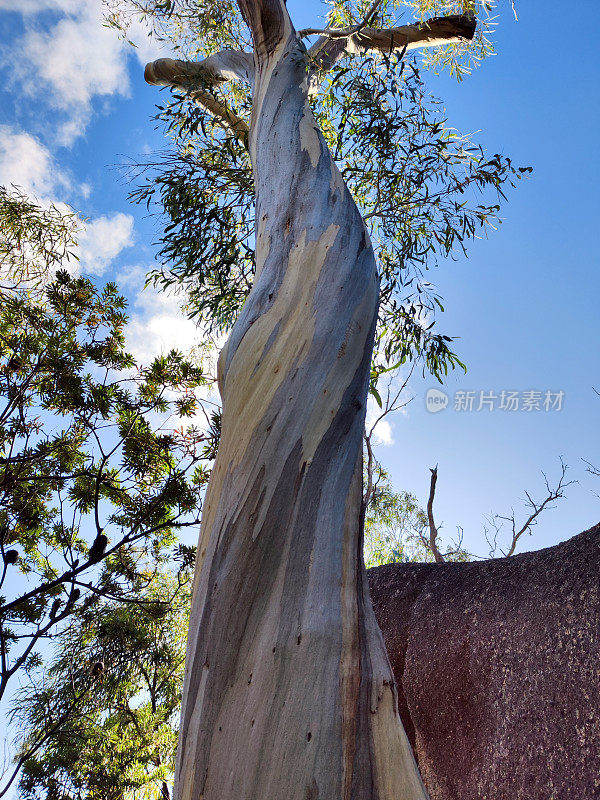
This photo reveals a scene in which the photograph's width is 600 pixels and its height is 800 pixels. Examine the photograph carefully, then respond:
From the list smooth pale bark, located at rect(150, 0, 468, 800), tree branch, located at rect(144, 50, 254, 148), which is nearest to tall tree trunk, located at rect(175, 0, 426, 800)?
smooth pale bark, located at rect(150, 0, 468, 800)

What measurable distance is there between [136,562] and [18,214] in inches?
106

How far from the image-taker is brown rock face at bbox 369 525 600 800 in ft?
4.49

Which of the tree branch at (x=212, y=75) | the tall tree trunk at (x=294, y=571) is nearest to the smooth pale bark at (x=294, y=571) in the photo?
the tall tree trunk at (x=294, y=571)

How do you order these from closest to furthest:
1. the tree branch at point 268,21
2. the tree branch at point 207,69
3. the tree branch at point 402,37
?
the tree branch at point 268,21 < the tree branch at point 207,69 < the tree branch at point 402,37

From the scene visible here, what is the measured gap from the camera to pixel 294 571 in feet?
3.70

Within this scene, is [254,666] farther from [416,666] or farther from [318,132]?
[318,132]

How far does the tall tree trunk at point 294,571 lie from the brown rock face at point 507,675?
1.79 ft

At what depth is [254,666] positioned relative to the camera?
1.03m

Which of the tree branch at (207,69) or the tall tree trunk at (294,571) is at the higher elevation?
the tree branch at (207,69)

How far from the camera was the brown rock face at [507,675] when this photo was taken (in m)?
1.37

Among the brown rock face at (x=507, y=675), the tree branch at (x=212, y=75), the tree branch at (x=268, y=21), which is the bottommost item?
Answer: the brown rock face at (x=507, y=675)

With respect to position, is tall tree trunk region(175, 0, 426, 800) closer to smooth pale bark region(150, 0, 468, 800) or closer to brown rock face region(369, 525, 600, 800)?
smooth pale bark region(150, 0, 468, 800)

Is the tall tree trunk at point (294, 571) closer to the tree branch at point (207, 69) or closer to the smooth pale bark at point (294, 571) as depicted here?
the smooth pale bark at point (294, 571)

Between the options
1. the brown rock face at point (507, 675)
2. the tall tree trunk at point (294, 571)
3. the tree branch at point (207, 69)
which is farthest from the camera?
the tree branch at point (207, 69)
